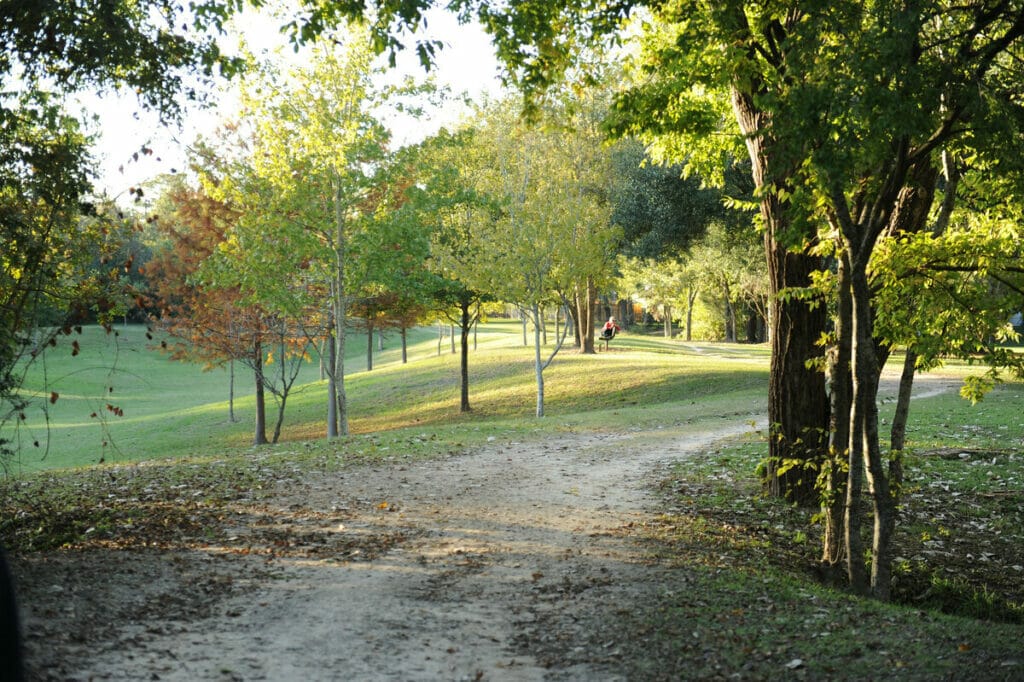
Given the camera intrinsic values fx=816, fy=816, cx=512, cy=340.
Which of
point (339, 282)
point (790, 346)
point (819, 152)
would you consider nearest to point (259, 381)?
point (339, 282)

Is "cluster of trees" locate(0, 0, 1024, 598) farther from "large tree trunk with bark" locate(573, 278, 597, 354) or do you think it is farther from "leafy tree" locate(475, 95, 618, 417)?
"large tree trunk with bark" locate(573, 278, 597, 354)

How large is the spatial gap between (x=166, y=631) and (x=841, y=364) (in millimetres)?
6162

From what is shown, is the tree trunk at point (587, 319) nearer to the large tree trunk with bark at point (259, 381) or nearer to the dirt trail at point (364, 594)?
the large tree trunk with bark at point (259, 381)

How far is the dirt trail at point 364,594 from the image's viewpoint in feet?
17.2

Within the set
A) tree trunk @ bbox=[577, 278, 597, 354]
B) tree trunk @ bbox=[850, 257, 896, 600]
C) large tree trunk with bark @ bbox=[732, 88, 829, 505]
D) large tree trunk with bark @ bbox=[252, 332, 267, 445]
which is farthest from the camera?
tree trunk @ bbox=[577, 278, 597, 354]

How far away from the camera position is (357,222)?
1869 centimetres

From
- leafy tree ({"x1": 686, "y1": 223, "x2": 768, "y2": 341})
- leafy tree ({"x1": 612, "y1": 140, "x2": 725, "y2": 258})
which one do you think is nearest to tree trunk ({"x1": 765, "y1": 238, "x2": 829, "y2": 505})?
leafy tree ({"x1": 612, "y1": 140, "x2": 725, "y2": 258})

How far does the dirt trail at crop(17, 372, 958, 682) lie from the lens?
5254mm

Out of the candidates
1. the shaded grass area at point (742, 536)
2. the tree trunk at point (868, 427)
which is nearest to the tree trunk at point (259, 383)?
the shaded grass area at point (742, 536)

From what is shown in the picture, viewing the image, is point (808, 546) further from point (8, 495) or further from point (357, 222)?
point (357, 222)

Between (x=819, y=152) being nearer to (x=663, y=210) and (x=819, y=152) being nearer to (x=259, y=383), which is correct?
(x=259, y=383)

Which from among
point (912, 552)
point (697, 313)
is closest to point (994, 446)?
point (912, 552)

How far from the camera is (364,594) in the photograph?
21.8 ft

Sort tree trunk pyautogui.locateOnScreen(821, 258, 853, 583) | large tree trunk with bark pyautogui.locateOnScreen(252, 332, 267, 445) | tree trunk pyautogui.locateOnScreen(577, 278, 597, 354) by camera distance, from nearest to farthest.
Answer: tree trunk pyautogui.locateOnScreen(821, 258, 853, 583)
large tree trunk with bark pyautogui.locateOnScreen(252, 332, 267, 445)
tree trunk pyautogui.locateOnScreen(577, 278, 597, 354)
